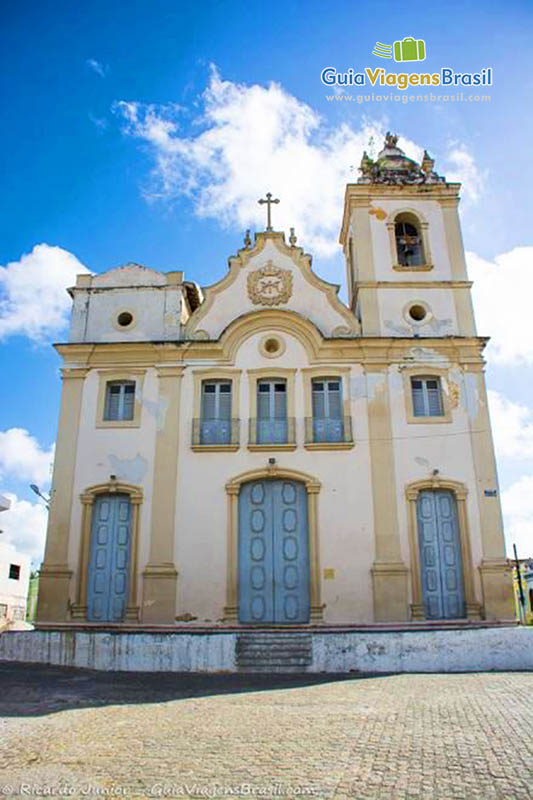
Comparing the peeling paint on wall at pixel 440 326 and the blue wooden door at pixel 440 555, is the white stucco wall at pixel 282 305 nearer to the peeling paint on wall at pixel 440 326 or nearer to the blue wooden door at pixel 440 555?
the peeling paint on wall at pixel 440 326

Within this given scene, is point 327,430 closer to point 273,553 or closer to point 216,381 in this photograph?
point 216,381

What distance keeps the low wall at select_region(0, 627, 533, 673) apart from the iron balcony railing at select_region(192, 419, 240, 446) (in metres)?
6.15

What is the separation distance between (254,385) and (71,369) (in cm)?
517

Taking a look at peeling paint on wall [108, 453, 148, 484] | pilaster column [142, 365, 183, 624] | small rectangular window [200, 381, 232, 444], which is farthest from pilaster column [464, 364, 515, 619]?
peeling paint on wall [108, 453, 148, 484]

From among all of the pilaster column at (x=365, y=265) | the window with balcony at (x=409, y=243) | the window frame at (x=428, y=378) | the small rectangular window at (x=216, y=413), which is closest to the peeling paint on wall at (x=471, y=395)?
the window frame at (x=428, y=378)

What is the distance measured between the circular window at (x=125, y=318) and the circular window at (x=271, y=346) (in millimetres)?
3971

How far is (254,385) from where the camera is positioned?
1778 cm

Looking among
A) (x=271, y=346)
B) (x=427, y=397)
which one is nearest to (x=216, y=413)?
(x=271, y=346)


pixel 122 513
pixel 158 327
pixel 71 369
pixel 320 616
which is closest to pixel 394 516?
pixel 320 616

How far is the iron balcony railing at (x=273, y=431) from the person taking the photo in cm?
1719

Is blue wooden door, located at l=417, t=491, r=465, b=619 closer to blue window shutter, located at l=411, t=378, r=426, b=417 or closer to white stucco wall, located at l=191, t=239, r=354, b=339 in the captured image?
blue window shutter, located at l=411, t=378, r=426, b=417

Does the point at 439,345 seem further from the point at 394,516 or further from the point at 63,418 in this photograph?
the point at 63,418

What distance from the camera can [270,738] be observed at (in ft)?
22.8

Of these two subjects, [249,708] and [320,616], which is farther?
[320,616]
